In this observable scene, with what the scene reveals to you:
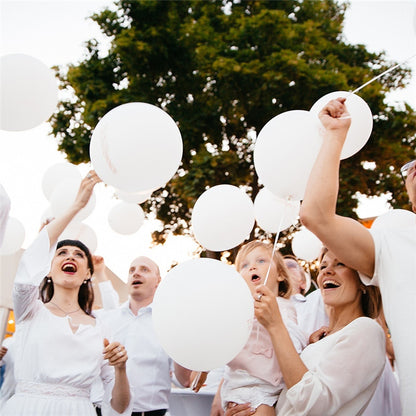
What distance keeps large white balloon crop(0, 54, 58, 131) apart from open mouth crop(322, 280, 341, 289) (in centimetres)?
196

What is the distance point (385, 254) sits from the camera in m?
1.55

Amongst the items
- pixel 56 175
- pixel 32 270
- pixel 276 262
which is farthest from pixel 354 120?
pixel 56 175

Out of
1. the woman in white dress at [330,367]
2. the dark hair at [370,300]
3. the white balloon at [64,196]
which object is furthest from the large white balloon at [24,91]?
the dark hair at [370,300]

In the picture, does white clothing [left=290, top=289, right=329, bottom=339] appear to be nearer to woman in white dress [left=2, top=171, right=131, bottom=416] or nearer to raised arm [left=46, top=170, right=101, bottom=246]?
woman in white dress [left=2, top=171, right=131, bottom=416]

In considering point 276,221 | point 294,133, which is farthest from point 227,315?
point 276,221

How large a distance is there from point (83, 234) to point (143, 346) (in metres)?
1.22

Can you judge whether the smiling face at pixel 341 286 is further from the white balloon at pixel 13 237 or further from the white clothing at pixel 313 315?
the white balloon at pixel 13 237

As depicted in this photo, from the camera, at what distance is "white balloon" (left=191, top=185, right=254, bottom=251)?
3.08m

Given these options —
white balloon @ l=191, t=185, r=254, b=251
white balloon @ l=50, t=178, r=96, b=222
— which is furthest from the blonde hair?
white balloon @ l=50, t=178, r=96, b=222

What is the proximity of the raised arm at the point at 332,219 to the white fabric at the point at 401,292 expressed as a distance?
5 centimetres

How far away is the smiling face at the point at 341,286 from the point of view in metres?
2.08

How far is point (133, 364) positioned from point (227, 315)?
1966mm

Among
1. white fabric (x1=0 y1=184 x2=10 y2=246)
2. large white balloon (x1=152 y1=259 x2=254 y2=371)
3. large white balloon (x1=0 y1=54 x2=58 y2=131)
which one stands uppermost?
large white balloon (x1=0 y1=54 x2=58 y2=131)

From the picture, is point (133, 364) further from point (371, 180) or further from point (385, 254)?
point (371, 180)
